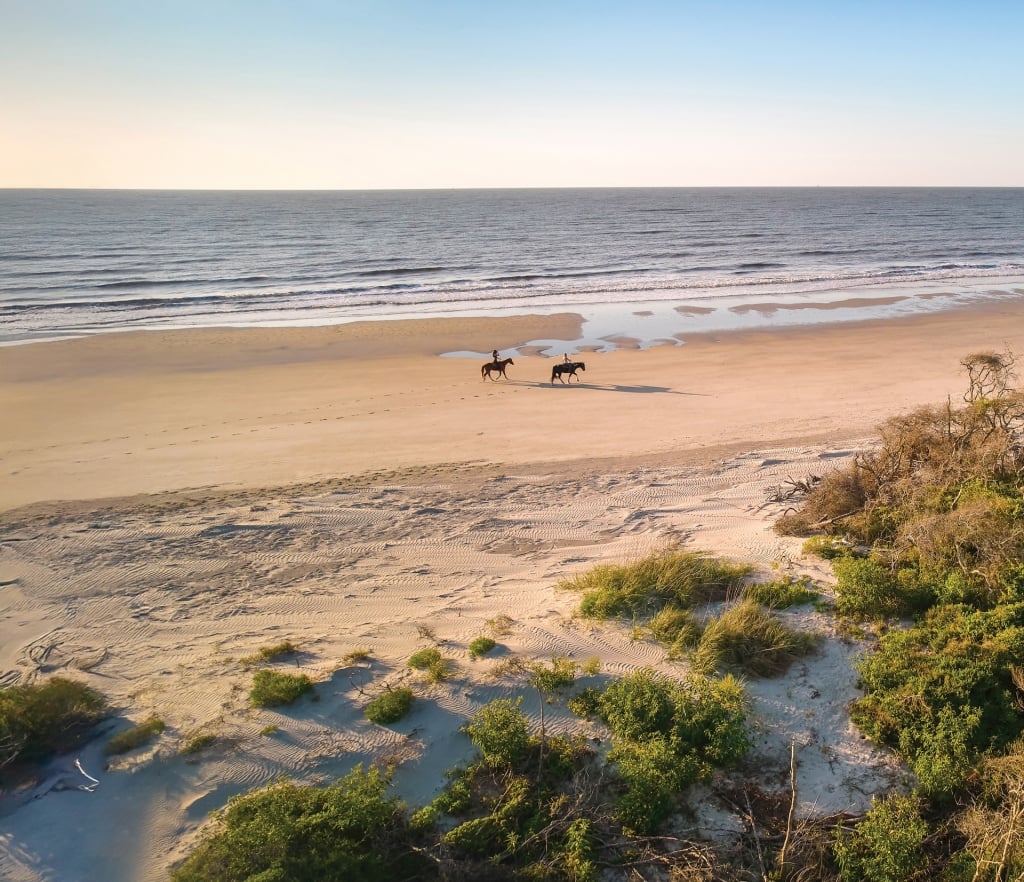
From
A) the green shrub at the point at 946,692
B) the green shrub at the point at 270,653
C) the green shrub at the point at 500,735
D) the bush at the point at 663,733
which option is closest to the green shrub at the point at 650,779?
the bush at the point at 663,733

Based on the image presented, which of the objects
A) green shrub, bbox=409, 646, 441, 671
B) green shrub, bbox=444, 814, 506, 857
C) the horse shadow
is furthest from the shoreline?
green shrub, bbox=444, 814, 506, 857

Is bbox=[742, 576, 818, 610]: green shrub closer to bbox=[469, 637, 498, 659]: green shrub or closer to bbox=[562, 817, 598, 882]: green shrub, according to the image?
bbox=[469, 637, 498, 659]: green shrub

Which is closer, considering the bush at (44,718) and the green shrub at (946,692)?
the green shrub at (946,692)

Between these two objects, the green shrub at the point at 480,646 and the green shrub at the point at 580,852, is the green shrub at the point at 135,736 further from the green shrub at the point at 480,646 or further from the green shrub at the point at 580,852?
the green shrub at the point at 580,852

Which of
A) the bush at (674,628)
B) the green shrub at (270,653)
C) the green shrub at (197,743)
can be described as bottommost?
the green shrub at (197,743)

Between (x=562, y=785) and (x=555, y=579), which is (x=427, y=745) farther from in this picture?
(x=555, y=579)

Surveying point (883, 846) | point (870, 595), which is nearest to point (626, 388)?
point (870, 595)

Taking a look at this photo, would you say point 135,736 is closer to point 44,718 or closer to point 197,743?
point 197,743

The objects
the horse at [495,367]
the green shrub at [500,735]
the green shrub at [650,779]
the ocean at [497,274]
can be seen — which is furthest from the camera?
the ocean at [497,274]
